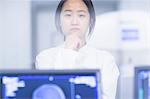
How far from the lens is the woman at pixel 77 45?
1.39 m

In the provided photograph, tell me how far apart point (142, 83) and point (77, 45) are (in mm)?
449

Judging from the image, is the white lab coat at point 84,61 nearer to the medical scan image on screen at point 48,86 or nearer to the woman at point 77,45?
the woman at point 77,45

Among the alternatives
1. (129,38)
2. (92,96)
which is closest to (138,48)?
(129,38)

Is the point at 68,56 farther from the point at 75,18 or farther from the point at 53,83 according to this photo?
the point at 53,83

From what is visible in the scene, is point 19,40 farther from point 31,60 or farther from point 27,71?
point 27,71

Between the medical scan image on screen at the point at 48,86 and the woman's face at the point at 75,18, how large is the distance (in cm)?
47

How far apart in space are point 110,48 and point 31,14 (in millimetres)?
422

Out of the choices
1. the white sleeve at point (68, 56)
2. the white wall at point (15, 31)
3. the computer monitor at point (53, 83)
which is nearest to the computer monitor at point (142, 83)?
the computer monitor at point (53, 83)

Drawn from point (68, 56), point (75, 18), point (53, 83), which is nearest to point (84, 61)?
point (68, 56)

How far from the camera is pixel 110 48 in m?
1.59

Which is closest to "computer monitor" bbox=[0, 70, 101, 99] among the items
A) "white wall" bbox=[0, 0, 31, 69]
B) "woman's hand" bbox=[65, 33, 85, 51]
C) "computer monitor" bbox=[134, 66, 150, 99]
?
"computer monitor" bbox=[134, 66, 150, 99]

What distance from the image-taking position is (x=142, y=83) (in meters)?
1.06

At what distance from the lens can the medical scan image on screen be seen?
102cm

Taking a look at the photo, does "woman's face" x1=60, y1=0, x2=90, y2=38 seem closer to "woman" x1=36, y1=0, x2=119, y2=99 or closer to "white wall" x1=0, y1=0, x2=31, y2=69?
"woman" x1=36, y1=0, x2=119, y2=99
